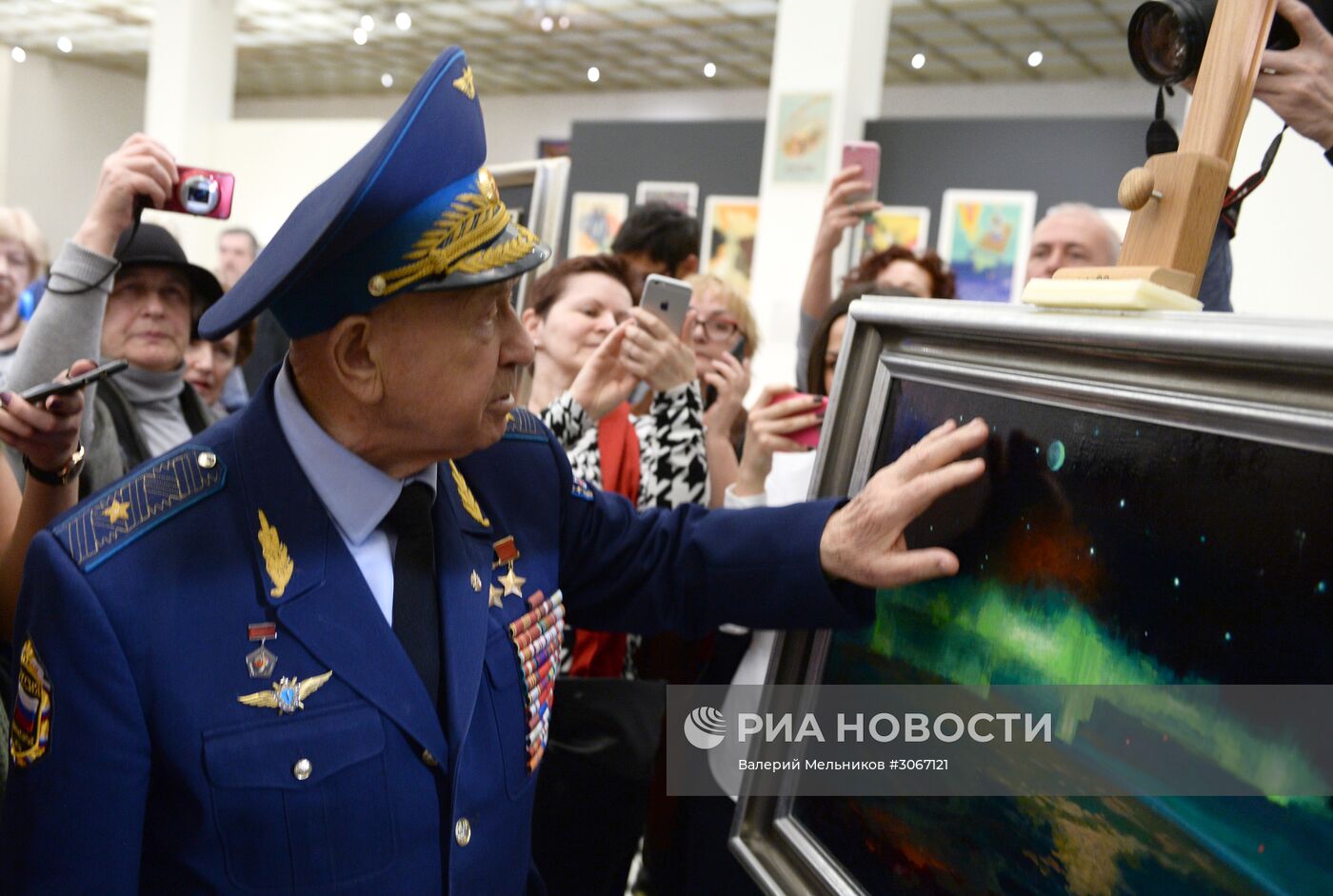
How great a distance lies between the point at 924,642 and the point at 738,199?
7457 mm

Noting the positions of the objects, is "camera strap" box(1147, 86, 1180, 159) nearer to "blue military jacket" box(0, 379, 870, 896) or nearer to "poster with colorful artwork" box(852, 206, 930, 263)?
"blue military jacket" box(0, 379, 870, 896)

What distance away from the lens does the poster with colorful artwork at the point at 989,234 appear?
696 centimetres

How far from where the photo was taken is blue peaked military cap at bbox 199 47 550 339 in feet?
3.64

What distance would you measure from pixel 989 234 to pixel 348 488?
6452 millimetres

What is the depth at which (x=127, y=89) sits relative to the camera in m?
17.5

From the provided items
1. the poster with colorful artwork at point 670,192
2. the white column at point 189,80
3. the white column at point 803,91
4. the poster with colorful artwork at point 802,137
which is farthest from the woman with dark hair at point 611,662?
the white column at point 189,80

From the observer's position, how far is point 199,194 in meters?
1.83

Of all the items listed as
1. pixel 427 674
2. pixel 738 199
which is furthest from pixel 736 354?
pixel 738 199

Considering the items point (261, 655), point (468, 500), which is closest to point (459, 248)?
point (468, 500)

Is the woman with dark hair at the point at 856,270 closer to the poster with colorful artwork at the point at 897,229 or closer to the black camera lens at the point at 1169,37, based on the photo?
the black camera lens at the point at 1169,37

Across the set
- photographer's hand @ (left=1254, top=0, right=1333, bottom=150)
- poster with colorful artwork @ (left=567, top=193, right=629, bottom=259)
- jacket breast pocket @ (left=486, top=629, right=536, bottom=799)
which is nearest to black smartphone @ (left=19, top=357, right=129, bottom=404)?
jacket breast pocket @ (left=486, top=629, right=536, bottom=799)

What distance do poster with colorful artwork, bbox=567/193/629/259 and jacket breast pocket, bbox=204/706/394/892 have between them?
25.7 ft

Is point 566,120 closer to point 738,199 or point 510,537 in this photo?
point 738,199

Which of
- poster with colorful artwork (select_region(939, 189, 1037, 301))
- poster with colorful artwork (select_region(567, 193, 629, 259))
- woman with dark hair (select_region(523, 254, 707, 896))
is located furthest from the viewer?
poster with colorful artwork (select_region(567, 193, 629, 259))
